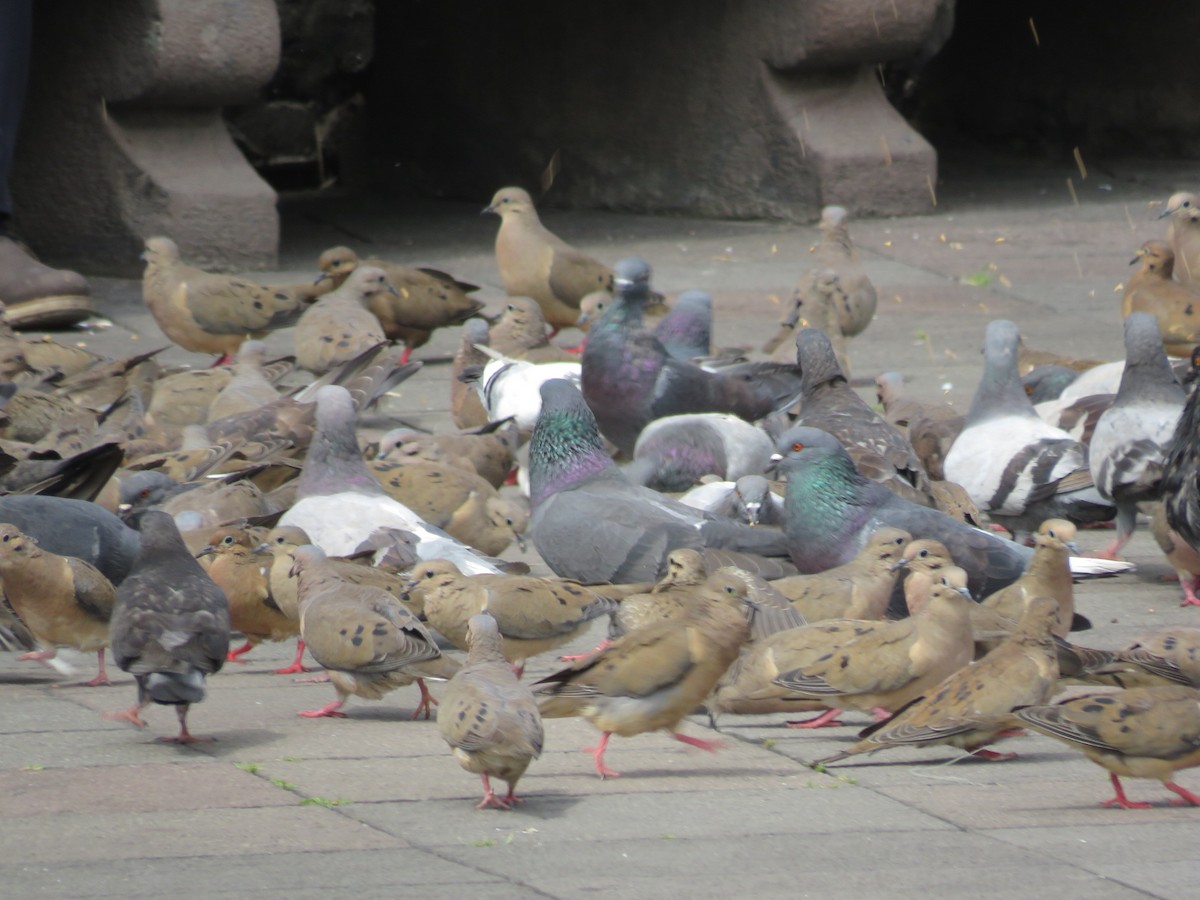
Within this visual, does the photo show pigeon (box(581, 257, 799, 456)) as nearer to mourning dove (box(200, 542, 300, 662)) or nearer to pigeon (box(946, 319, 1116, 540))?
pigeon (box(946, 319, 1116, 540))

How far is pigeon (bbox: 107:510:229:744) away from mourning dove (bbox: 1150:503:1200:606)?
322cm

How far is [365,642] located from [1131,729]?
1.90 m

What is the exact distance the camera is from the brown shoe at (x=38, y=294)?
10289 mm

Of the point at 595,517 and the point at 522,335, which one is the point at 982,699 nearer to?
the point at 595,517

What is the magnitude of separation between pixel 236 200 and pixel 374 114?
4.76m

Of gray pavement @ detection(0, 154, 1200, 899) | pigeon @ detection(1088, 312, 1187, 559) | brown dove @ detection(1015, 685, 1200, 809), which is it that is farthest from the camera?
pigeon @ detection(1088, 312, 1187, 559)

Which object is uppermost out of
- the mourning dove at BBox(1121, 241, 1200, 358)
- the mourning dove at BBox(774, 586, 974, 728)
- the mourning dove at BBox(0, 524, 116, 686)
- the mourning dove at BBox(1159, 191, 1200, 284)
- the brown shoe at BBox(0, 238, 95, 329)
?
the mourning dove at BBox(1159, 191, 1200, 284)

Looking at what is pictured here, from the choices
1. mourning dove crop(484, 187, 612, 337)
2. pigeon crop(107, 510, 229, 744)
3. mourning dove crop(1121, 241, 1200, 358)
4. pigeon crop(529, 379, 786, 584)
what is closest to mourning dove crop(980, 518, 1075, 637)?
pigeon crop(529, 379, 786, 584)

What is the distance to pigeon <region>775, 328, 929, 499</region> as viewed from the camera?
6.91 m

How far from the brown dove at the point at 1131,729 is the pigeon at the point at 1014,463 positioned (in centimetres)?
269

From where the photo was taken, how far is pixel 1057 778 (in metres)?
4.77

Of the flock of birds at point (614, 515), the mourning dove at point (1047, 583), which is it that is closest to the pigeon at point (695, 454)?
the flock of birds at point (614, 515)

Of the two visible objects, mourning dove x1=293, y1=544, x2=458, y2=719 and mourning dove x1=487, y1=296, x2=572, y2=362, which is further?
mourning dove x1=487, y1=296, x2=572, y2=362

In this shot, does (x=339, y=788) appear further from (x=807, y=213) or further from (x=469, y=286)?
(x=807, y=213)
